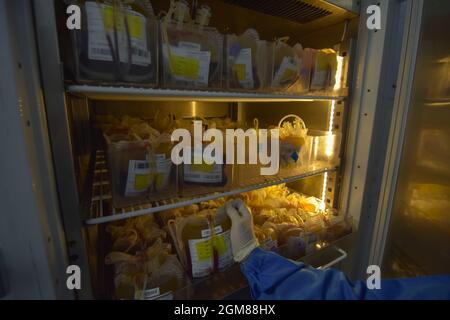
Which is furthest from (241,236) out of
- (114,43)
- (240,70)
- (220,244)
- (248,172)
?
(114,43)

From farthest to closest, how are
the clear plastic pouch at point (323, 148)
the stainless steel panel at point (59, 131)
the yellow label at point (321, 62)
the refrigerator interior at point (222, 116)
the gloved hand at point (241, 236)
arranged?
the clear plastic pouch at point (323, 148) → the yellow label at point (321, 62) → the gloved hand at point (241, 236) → the refrigerator interior at point (222, 116) → the stainless steel panel at point (59, 131)

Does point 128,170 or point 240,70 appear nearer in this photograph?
point 128,170

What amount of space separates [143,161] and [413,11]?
3.44 ft

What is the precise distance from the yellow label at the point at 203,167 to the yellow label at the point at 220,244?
0.73 feet

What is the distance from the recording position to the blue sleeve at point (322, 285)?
1.60ft

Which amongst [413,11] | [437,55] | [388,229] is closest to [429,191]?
[388,229]

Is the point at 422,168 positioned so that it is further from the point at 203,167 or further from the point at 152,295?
the point at 152,295

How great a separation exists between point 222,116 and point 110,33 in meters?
0.86

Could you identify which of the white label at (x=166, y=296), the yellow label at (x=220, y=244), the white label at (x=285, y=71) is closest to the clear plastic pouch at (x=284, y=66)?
the white label at (x=285, y=71)

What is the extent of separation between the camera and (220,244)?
28.9 inches

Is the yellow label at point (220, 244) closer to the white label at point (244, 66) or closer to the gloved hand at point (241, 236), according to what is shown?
the gloved hand at point (241, 236)

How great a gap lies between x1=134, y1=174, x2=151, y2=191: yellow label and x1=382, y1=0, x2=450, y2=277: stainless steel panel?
0.98 metres

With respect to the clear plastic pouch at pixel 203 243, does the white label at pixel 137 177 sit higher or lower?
higher

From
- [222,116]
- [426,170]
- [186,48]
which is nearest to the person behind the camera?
[186,48]
